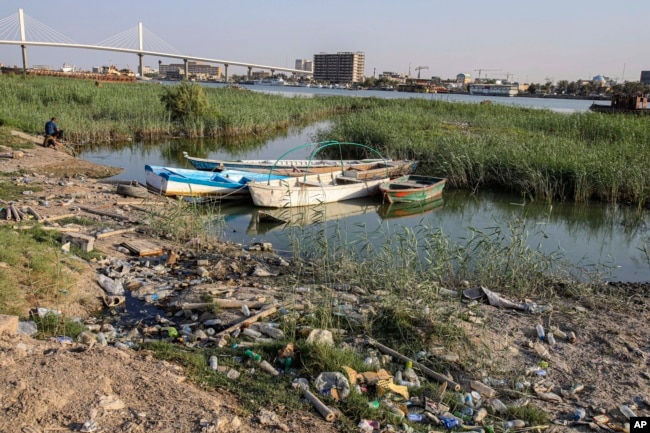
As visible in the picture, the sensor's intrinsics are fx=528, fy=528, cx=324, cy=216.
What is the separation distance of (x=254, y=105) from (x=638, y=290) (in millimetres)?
24748

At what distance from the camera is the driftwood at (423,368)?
4094mm

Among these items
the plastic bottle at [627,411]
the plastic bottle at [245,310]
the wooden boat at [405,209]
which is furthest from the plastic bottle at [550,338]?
the wooden boat at [405,209]

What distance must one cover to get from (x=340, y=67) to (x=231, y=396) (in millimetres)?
143214

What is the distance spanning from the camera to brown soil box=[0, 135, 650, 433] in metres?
3.04

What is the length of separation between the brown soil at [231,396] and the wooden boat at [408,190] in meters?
6.22

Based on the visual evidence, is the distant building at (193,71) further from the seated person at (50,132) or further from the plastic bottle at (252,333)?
the plastic bottle at (252,333)

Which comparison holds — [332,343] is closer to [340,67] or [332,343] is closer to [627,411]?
[627,411]

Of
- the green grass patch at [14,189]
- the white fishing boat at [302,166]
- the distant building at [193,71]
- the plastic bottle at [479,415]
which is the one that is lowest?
the plastic bottle at [479,415]

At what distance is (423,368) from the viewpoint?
4.34m

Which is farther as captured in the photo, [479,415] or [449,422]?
[479,415]

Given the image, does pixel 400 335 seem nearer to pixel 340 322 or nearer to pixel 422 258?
pixel 340 322

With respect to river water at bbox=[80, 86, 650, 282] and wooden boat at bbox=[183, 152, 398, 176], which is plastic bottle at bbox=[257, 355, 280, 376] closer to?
river water at bbox=[80, 86, 650, 282]

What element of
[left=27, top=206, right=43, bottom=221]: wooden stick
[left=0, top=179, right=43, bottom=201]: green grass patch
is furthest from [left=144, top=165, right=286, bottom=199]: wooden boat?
[left=27, top=206, right=43, bottom=221]: wooden stick

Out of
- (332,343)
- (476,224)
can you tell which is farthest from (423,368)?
(476,224)
